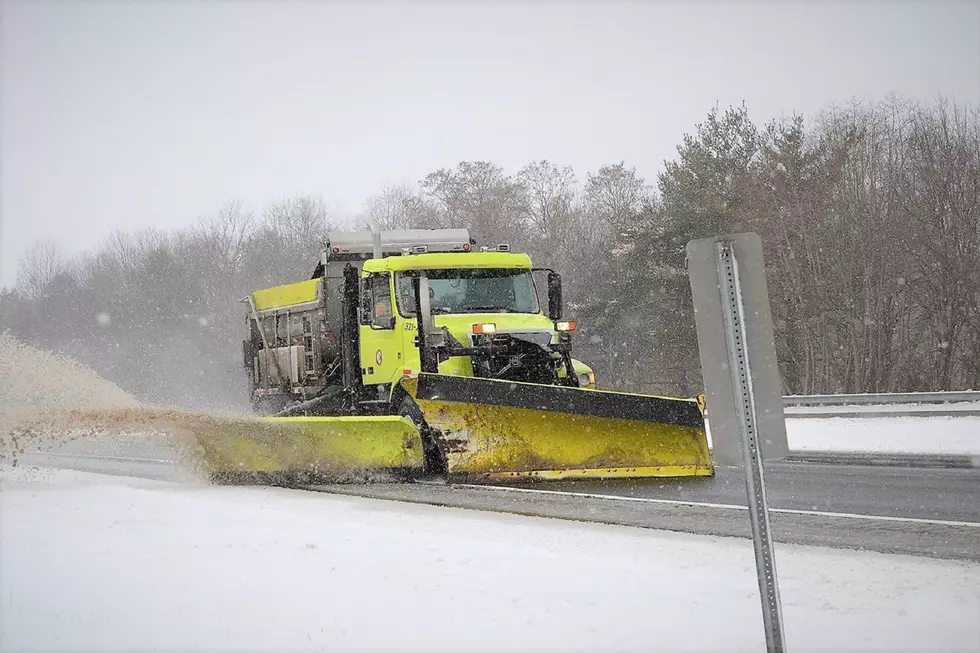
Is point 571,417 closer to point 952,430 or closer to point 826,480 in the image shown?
point 826,480

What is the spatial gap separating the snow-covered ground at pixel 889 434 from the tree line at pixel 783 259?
9362 mm

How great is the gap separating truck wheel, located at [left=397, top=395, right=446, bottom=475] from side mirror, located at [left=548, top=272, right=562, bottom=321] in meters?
2.38

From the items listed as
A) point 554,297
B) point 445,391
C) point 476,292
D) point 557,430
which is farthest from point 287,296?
point 557,430

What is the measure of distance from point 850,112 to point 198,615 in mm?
32492

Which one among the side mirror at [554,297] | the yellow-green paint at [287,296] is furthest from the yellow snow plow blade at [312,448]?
the yellow-green paint at [287,296]

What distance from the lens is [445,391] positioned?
10.3m

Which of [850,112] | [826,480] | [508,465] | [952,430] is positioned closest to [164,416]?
[508,465]

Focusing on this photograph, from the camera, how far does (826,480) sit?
10.6m

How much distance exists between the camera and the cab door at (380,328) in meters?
12.4

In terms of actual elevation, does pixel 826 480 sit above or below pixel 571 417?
below

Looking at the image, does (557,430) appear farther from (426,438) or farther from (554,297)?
(554,297)

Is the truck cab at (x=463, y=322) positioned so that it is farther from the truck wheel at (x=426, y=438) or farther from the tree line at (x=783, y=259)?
the tree line at (x=783, y=259)

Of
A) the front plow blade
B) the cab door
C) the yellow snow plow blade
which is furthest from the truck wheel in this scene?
the front plow blade

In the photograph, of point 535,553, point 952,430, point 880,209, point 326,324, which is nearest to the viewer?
point 535,553
